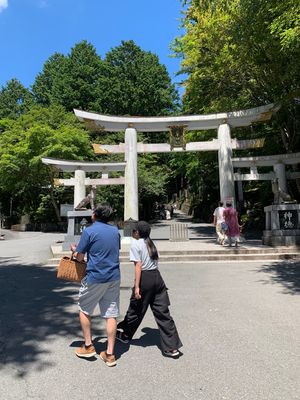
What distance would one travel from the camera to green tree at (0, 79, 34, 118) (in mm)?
44372

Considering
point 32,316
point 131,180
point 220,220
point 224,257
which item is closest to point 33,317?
point 32,316

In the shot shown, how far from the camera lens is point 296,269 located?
32.8 feet

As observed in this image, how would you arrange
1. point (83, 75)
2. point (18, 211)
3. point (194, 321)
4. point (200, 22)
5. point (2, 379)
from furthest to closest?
point (83, 75) < point (18, 211) < point (200, 22) < point (194, 321) < point (2, 379)

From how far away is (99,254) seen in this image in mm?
4129

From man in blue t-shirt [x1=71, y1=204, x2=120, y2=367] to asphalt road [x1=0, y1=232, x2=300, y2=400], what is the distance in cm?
34

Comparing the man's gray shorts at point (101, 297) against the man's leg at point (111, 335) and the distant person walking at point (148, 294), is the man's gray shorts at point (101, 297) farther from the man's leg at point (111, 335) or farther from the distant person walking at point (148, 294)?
the distant person walking at point (148, 294)

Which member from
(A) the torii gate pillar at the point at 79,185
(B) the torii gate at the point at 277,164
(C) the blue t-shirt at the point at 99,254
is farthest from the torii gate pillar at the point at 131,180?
(C) the blue t-shirt at the point at 99,254

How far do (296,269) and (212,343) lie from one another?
6.16 metres

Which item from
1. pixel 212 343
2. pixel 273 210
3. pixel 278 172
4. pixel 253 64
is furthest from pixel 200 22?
pixel 212 343

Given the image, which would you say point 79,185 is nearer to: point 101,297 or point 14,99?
point 101,297

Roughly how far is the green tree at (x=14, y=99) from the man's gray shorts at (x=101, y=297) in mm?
42341

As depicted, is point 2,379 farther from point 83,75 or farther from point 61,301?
point 83,75

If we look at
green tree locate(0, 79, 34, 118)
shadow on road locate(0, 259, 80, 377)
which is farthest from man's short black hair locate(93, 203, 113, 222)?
green tree locate(0, 79, 34, 118)

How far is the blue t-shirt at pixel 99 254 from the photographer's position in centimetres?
411
